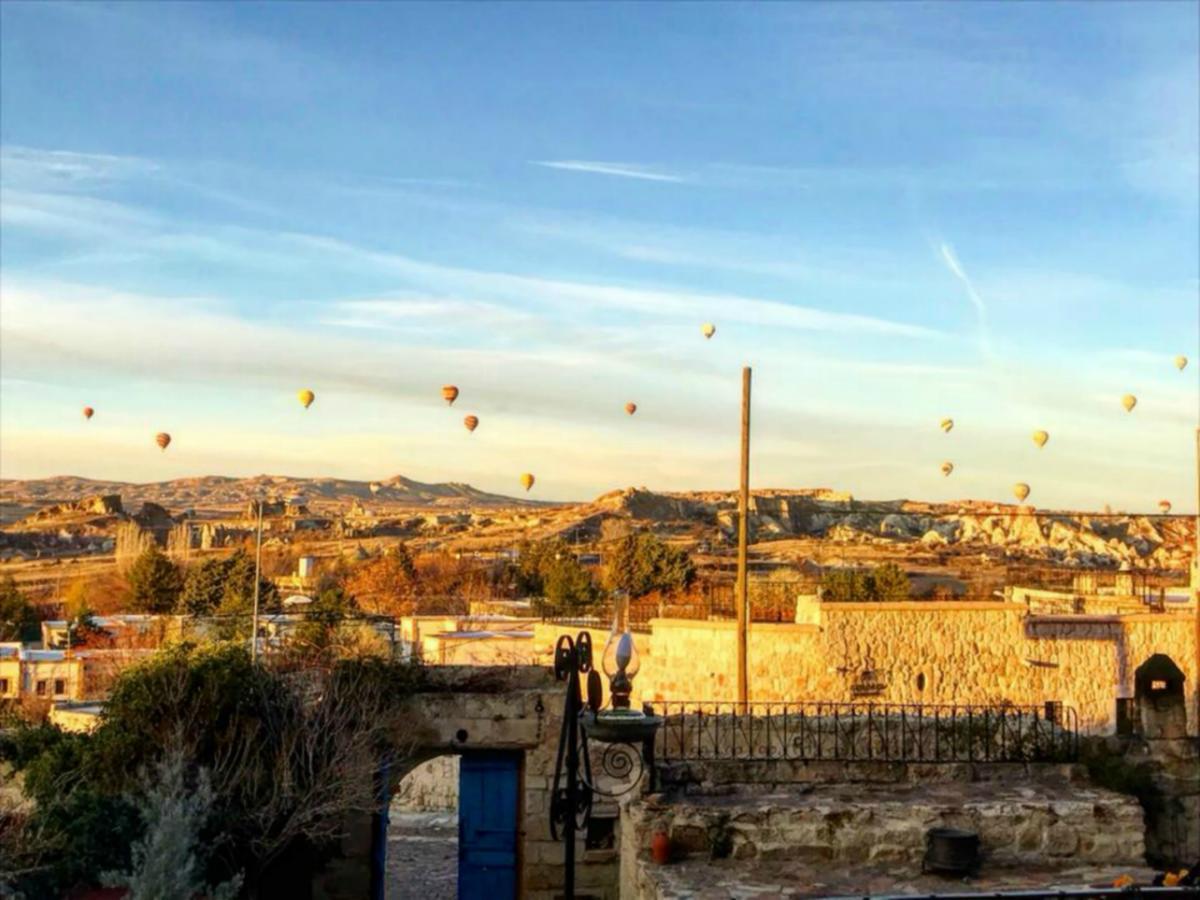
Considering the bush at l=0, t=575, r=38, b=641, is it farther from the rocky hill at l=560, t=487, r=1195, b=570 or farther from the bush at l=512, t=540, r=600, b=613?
the rocky hill at l=560, t=487, r=1195, b=570

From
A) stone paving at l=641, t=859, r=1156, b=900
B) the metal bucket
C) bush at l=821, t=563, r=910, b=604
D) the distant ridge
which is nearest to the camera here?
stone paving at l=641, t=859, r=1156, b=900

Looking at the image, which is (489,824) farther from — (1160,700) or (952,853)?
(1160,700)

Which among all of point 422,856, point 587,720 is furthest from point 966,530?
point 587,720

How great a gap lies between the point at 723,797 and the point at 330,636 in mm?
7420

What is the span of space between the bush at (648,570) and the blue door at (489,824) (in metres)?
28.1

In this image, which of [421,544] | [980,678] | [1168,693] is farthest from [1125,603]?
[421,544]

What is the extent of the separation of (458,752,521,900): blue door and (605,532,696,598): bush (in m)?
28.1

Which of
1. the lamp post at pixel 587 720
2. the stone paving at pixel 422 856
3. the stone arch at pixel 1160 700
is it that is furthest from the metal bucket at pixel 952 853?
the stone paving at pixel 422 856

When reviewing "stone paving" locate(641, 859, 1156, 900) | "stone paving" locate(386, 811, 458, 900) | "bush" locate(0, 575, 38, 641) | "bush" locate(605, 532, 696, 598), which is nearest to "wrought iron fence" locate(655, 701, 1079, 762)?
"stone paving" locate(641, 859, 1156, 900)

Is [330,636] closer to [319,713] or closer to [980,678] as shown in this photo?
[319,713]

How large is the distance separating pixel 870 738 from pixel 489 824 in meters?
4.72

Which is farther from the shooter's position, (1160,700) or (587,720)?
(1160,700)

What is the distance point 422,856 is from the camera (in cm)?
1964

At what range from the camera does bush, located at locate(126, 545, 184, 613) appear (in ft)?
166
